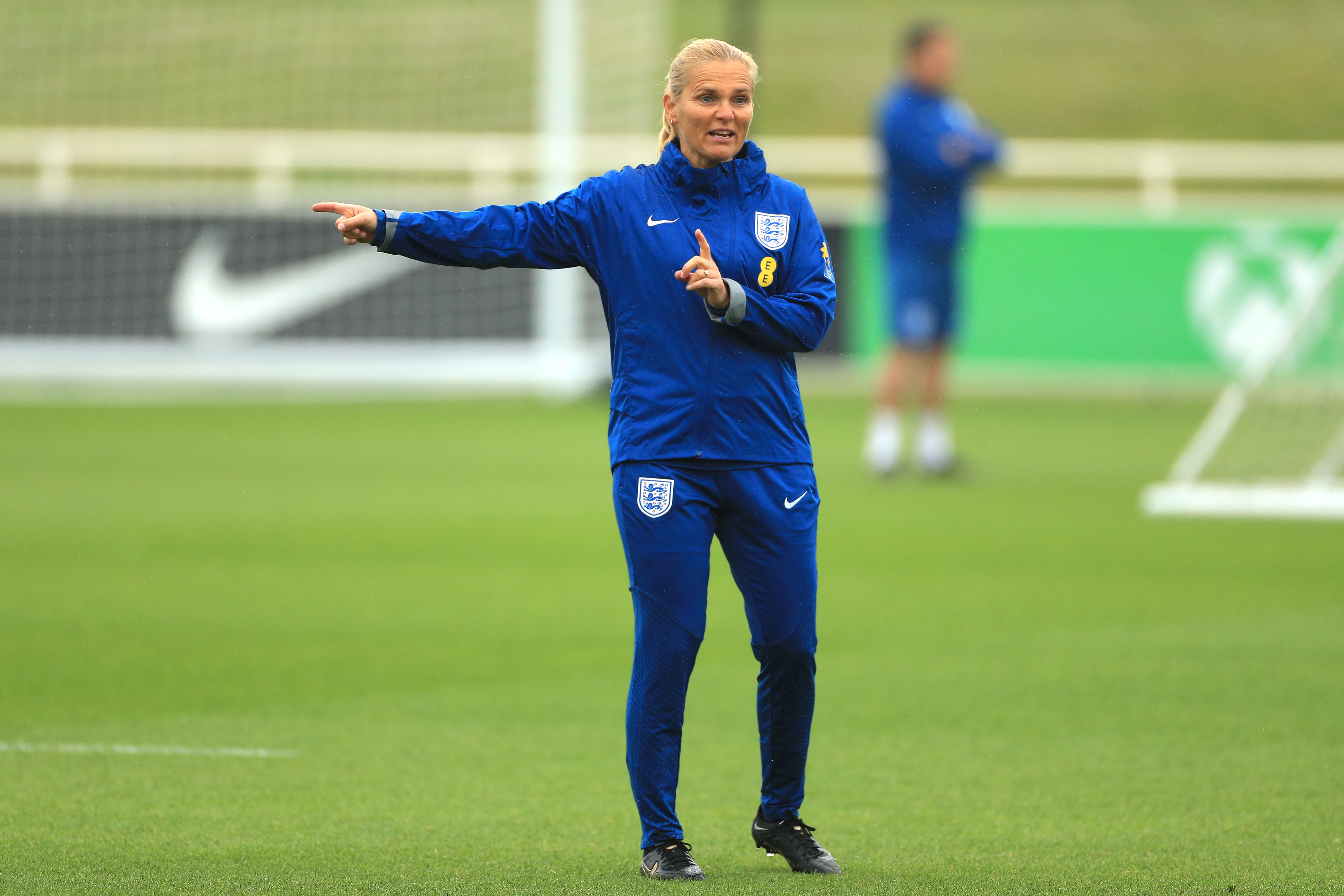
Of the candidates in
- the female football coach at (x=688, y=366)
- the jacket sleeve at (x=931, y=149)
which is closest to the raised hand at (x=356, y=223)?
the female football coach at (x=688, y=366)

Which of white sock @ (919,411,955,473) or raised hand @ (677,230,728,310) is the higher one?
raised hand @ (677,230,728,310)

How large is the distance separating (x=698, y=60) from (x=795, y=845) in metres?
1.79

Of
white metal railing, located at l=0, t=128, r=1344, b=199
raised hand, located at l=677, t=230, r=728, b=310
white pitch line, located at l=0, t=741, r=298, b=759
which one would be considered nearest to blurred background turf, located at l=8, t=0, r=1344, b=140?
white metal railing, located at l=0, t=128, r=1344, b=199

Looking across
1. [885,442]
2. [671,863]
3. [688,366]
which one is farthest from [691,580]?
[885,442]

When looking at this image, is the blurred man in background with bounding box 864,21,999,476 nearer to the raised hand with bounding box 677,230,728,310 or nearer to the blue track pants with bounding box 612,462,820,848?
the blue track pants with bounding box 612,462,820,848

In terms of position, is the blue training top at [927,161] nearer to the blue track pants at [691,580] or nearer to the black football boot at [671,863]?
the blue track pants at [691,580]

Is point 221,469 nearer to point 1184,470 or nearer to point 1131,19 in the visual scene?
point 1184,470

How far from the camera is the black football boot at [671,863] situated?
13.3ft

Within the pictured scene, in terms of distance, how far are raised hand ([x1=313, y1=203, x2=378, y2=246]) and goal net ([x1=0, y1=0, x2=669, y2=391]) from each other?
42.1ft

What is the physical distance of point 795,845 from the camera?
4.20 m

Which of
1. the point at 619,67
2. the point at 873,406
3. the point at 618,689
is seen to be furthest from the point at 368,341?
the point at 618,689

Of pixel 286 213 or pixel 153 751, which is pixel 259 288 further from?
pixel 153 751

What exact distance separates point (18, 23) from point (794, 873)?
17.5 metres

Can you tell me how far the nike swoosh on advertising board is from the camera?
17.5 meters
